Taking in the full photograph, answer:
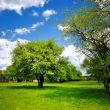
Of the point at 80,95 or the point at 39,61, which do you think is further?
the point at 39,61

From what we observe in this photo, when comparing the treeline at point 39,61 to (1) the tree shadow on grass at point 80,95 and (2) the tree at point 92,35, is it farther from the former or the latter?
(2) the tree at point 92,35

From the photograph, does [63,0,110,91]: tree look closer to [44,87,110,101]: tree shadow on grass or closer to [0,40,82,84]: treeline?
[44,87,110,101]: tree shadow on grass

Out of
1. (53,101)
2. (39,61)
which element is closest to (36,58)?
(39,61)

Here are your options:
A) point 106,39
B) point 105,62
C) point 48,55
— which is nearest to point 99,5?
point 105,62

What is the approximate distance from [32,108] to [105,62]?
13182 millimetres

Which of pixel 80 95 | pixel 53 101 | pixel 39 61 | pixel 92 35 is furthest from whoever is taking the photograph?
pixel 39 61

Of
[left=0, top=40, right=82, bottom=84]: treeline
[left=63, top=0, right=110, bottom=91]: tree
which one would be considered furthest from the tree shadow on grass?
[left=0, top=40, right=82, bottom=84]: treeline

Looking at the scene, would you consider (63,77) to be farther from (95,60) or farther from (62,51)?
(95,60)

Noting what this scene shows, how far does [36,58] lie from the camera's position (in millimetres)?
67938

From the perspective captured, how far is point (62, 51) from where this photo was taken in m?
71.0

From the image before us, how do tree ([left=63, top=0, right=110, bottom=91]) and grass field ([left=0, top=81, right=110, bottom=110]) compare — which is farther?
tree ([left=63, top=0, right=110, bottom=91])

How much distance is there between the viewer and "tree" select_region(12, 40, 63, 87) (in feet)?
216

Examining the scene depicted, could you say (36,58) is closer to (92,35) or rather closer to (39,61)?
(39,61)

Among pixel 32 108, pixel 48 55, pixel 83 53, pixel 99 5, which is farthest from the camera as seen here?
→ pixel 48 55
